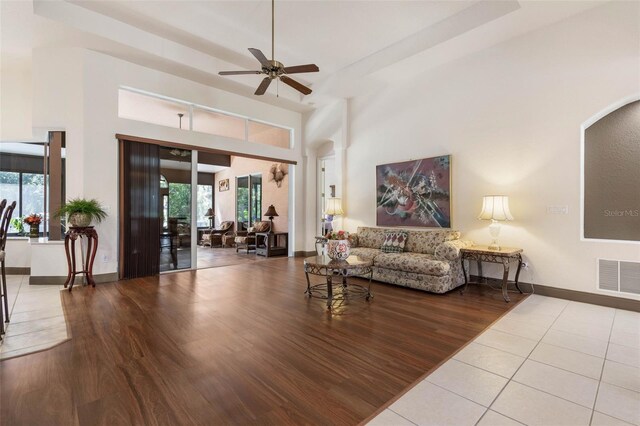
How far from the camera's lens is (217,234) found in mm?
10625

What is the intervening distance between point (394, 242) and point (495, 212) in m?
1.68

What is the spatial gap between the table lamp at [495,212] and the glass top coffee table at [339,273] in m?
1.93

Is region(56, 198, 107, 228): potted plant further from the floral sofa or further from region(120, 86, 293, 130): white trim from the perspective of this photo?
the floral sofa

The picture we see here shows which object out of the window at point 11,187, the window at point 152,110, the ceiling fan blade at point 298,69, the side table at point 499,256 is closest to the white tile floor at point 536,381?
the side table at point 499,256

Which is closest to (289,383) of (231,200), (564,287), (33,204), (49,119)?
(564,287)

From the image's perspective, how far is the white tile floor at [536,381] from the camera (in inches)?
69.7

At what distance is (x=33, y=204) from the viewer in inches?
270

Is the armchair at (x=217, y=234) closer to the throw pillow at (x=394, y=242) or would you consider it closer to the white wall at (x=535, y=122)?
the throw pillow at (x=394, y=242)

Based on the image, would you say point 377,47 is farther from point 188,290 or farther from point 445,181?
point 188,290

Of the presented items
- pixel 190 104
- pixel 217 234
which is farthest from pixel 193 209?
pixel 217 234

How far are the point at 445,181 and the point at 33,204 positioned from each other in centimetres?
907

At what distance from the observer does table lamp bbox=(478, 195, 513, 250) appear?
14.1 feet

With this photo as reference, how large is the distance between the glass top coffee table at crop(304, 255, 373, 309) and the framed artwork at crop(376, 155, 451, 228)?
1841mm

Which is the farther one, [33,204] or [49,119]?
[33,204]
